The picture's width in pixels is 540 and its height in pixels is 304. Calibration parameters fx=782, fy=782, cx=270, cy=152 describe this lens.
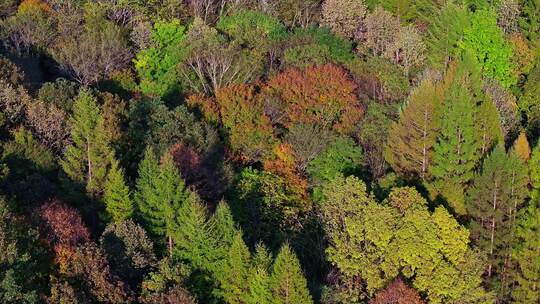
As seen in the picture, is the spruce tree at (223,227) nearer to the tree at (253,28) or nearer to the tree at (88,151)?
the tree at (88,151)

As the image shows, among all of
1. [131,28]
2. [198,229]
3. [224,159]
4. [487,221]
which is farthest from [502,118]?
[131,28]

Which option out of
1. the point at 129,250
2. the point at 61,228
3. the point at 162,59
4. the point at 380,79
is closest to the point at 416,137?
the point at 380,79

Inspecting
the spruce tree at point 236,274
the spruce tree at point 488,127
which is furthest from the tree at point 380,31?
the spruce tree at point 236,274

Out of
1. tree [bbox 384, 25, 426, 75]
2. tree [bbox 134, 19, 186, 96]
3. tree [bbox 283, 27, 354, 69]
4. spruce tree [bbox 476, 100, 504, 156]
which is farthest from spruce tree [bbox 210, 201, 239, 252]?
tree [bbox 384, 25, 426, 75]

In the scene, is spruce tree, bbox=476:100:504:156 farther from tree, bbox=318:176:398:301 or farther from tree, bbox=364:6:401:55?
tree, bbox=364:6:401:55

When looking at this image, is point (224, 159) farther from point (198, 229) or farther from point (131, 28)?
point (131, 28)

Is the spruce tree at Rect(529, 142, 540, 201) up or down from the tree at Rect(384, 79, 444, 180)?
up
